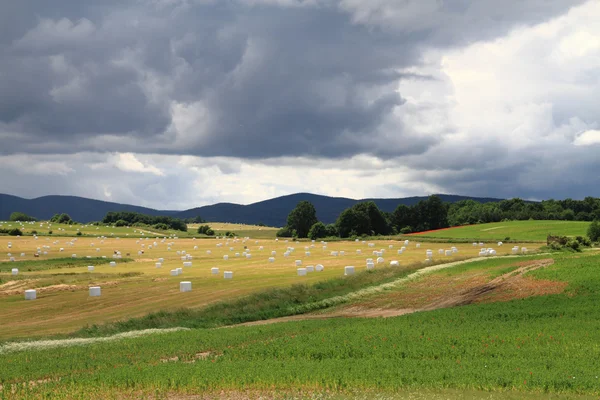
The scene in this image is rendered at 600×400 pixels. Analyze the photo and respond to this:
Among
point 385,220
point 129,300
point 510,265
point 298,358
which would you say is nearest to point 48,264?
point 129,300

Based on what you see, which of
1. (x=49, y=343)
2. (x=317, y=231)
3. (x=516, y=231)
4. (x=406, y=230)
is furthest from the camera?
(x=406, y=230)

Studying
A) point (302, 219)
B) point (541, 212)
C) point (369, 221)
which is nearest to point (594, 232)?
point (369, 221)

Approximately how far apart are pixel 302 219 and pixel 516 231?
233 ft

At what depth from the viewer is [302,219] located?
176250 millimetres

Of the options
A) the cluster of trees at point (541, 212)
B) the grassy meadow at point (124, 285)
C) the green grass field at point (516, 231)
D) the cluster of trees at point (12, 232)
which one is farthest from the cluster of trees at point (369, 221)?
the cluster of trees at point (12, 232)

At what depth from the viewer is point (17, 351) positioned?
2914cm

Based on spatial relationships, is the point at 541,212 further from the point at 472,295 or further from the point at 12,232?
the point at 12,232

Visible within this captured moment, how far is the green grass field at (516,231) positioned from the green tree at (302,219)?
50887mm

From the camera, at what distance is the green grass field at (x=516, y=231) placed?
110 metres

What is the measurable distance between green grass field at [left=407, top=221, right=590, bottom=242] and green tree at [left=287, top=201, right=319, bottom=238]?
Answer: 5089 centimetres

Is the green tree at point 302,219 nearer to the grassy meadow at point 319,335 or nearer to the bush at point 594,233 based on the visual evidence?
the bush at point 594,233

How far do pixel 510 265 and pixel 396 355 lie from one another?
104 feet

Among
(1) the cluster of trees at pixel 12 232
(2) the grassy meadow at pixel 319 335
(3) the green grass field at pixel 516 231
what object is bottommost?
(2) the grassy meadow at pixel 319 335

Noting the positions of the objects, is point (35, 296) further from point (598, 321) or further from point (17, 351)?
point (598, 321)
